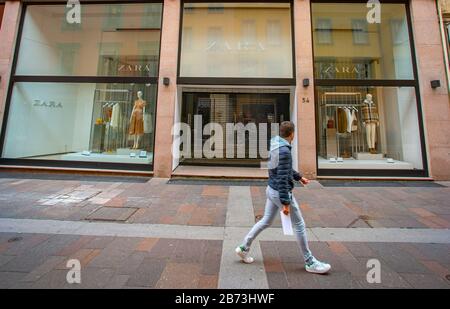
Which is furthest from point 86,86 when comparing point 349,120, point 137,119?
point 349,120

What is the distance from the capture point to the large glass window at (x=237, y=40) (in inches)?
365

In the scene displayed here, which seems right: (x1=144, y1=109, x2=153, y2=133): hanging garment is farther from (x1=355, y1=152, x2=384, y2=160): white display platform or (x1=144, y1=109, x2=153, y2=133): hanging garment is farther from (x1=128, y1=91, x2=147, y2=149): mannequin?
(x1=355, y1=152, x2=384, y2=160): white display platform

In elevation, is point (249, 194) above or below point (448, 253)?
above

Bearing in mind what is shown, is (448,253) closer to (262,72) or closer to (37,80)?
(262,72)

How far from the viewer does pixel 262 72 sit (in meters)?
9.20

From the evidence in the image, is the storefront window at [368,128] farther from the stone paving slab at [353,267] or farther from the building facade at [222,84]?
the stone paving slab at [353,267]

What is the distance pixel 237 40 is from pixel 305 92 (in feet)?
12.0

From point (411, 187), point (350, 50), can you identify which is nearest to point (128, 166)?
point (411, 187)

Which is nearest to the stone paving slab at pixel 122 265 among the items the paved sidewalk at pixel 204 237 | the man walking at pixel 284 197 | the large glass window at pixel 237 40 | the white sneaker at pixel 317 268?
the paved sidewalk at pixel 204 237

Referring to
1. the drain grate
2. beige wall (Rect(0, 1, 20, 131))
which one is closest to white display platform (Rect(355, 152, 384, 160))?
the drain grate

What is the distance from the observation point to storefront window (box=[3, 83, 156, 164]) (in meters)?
9.14

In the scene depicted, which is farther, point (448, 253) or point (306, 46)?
point (306, 46)

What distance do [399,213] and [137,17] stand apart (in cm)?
1086

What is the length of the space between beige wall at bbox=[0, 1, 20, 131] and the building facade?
0.04 metres
